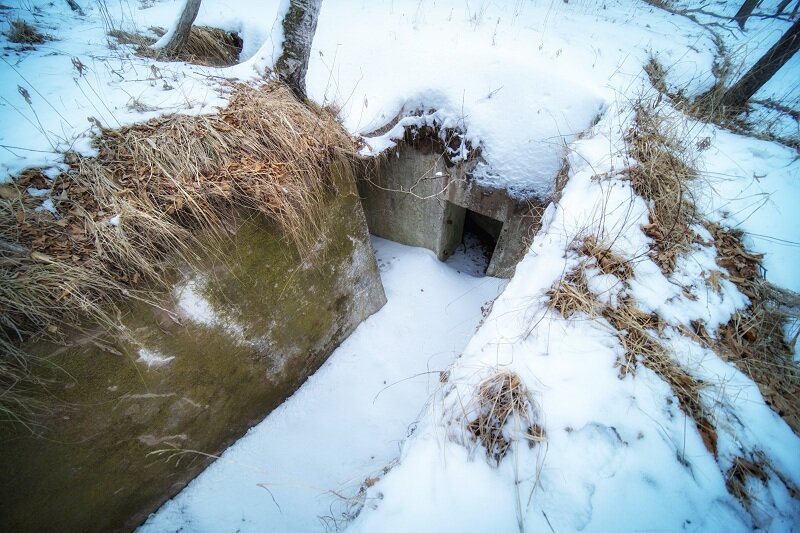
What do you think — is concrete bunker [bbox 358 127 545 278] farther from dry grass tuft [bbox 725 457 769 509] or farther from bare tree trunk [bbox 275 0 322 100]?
dry grass tuft [bbox 725 457 769 509]

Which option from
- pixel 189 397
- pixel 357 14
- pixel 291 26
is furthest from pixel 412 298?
pixel 357 14

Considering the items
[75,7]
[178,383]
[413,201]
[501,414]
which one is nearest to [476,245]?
[413,201]

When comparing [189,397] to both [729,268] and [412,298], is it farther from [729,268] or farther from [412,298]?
[729,268]

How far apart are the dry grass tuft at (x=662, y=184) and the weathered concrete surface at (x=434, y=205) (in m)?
0.81

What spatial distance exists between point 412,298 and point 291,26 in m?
2.97

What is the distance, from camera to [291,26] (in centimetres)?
272

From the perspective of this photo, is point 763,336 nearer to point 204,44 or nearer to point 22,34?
point 204,44

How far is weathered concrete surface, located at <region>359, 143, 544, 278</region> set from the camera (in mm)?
3293

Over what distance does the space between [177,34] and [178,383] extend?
11.5 ft

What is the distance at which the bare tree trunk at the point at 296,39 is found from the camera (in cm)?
269

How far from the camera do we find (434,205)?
12.3 feet

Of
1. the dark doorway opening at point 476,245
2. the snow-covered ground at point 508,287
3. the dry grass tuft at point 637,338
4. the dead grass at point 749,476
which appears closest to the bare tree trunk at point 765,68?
the snow-covered ground at point 508,287

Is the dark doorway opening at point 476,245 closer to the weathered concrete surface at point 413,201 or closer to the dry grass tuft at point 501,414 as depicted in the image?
the weathered concrete surface at point 413,201

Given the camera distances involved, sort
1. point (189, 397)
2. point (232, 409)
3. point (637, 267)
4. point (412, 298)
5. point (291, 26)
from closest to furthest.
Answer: point (637, 267), point (189, 397), point (232, 409), point (291, 26), point (412, 298)
